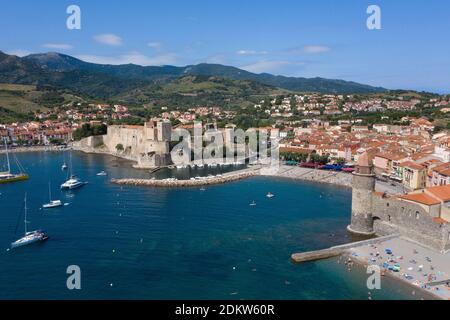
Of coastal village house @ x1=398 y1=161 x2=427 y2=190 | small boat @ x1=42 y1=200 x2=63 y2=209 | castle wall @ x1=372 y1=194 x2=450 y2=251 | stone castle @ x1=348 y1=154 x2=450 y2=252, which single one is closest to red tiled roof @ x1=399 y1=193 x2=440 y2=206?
stone castle @ x1=348 y1=154 x2=450 y2=252

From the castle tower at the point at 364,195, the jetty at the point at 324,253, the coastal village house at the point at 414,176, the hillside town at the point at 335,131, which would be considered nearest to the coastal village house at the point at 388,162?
the hillside town at the point at 335,131

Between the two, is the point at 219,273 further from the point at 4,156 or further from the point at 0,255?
the point at 4,156

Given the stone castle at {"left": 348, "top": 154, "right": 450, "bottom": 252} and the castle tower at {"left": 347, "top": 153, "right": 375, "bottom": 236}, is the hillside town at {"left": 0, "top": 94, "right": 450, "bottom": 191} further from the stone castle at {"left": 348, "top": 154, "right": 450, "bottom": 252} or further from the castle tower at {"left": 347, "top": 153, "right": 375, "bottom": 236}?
the castle tower at {"left": 347, "top": 153, "right": 375, "bottom": 236}

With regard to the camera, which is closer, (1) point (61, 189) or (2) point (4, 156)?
(1) point (61, 189)

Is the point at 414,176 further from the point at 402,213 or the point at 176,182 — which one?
the point at 176,182
